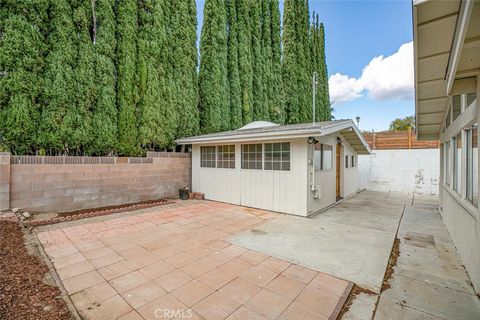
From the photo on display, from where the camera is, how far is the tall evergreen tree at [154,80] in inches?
313

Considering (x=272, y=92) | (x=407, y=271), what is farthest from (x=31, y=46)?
(x=272, y=92)

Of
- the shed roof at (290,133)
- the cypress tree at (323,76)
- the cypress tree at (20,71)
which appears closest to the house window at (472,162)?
the shed roof at (290,133)

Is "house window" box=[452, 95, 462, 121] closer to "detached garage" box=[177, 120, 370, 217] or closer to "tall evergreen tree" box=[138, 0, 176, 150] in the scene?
"detached garage" box=[177, 120, 370, 217]

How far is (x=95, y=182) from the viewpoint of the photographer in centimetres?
676

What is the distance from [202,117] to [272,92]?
596cm

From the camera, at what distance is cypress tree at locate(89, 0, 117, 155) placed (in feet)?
22.9

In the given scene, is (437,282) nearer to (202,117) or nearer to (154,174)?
(154,174)

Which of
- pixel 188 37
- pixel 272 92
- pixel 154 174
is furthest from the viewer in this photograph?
pixel 272 92

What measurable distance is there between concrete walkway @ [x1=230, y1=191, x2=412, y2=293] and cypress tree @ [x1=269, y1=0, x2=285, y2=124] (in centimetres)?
924

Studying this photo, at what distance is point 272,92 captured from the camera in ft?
47.2

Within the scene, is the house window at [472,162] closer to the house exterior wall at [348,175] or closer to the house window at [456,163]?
the house window at [456,163]

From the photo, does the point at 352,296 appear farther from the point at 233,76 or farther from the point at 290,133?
the point at 233,76

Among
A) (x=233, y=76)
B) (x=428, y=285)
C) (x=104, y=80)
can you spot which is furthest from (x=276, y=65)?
(x=428, y=285)

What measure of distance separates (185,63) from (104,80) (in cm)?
346
